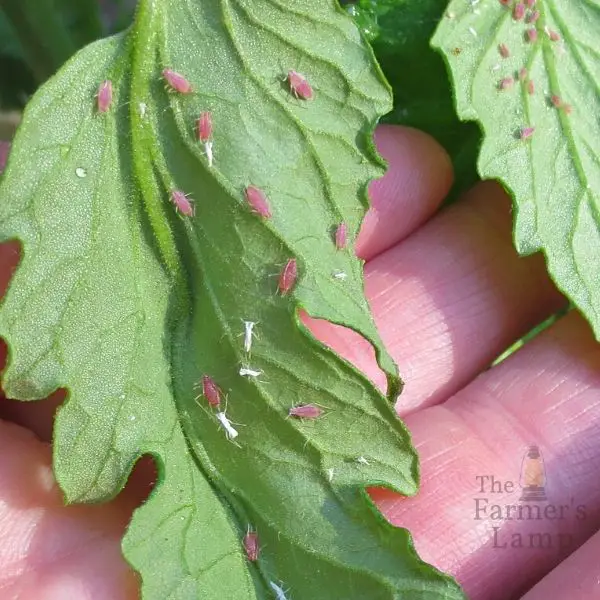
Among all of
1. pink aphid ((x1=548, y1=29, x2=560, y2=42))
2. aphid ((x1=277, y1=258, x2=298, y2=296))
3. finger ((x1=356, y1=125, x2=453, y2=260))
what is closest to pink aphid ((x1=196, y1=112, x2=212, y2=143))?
aphid ((x1=277, y1=258, x2=298, y2=296))

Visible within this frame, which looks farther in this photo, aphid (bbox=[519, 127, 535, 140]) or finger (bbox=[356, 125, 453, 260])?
finger (bbox=[356, 125, 453, 260])

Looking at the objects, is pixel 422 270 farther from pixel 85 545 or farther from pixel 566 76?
pixel 85 545

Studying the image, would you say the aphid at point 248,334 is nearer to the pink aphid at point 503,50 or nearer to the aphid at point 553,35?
the pink aphid at point 503,50

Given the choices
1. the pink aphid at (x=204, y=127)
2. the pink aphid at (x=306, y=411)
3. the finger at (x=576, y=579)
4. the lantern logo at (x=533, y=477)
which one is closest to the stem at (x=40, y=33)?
the pink aphid at (x=204, y=127)

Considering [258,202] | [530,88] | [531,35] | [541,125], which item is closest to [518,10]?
[531,35]

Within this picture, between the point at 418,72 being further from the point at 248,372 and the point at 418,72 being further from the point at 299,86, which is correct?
the point at 248,372

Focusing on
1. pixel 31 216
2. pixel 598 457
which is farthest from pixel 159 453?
pixel 598 457

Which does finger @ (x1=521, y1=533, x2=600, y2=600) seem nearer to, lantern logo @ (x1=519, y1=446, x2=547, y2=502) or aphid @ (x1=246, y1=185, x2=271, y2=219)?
lantern logo @ (x1=519, y1=446, x2=547, y2=502)

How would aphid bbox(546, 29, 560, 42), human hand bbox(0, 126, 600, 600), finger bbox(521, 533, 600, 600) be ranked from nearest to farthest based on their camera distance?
1. finger bbox(521, 533, 600, 600)
2. human hand bbox(0, 126, 600, 600)
3. aphid bbox(546, 29, 560, 42)

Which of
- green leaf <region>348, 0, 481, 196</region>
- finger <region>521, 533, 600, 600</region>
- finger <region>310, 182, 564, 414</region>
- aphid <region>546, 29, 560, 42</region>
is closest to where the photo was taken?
finger <region>521, 533, 600, 600</region>
